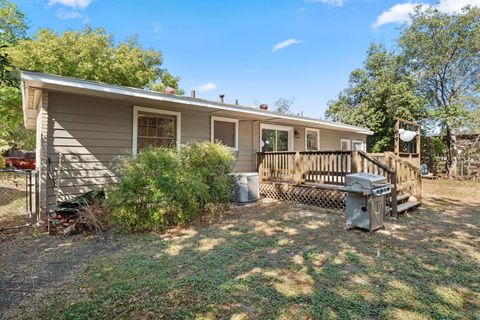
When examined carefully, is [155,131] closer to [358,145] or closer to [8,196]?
[8,196]

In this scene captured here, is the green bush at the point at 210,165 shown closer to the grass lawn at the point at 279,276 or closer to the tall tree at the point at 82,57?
the grass lawn at the point at 279,276

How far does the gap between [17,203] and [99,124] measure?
4357 millimetres

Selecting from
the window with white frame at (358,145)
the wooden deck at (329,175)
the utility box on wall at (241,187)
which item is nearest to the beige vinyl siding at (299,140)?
the wooden deck at (329,175)

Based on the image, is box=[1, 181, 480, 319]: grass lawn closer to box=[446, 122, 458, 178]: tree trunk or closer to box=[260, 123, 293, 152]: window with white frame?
box=[260, 123, 293, 152]: window with white frame

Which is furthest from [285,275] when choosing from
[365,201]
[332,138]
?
[332,138]

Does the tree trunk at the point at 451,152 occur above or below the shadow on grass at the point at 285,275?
above

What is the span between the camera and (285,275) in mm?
2994

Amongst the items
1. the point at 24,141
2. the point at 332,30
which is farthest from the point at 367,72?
the point at 24,141

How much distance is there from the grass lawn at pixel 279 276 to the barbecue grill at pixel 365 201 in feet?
0.66

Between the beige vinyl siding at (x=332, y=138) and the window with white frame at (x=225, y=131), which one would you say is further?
the beige vinyl siding at (x=332, y=138)

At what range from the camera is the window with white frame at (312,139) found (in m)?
11.6

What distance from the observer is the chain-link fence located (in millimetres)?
5535

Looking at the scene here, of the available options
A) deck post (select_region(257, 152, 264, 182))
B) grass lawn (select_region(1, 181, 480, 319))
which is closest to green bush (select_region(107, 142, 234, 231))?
grass lawn (select_region(1, 181, 480, 319))

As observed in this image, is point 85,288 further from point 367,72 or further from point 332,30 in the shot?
point 367,72
